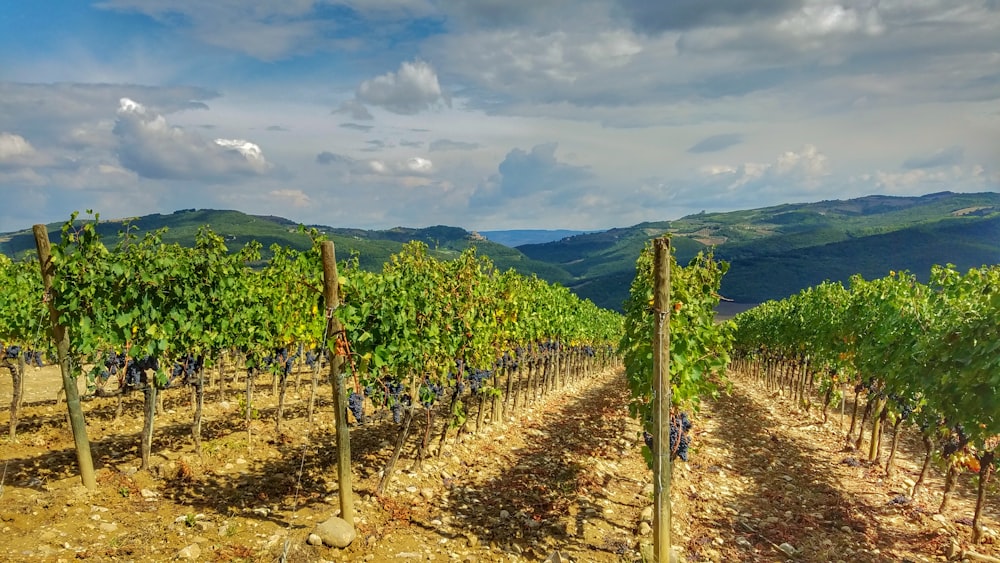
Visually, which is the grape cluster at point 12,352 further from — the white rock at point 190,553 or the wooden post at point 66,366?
the white rock at point 190,553

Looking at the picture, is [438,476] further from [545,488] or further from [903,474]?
[903,474]

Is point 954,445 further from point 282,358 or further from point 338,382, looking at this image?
point 282,358

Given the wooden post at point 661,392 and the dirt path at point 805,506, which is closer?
the wooden post at point 661,392

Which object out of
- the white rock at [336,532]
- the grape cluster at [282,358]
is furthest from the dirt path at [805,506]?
the grape cluster at [282,358]

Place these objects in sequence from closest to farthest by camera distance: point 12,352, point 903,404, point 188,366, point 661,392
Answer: point 661,392 → point 903,404 → point 188,366 → point 12,352

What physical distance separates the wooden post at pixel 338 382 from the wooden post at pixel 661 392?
4505mm

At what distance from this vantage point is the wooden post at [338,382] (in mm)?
7941

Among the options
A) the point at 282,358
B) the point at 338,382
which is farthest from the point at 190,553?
the point at 282,358

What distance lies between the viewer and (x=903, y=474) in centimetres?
1472

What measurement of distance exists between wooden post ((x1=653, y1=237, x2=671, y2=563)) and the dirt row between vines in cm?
124

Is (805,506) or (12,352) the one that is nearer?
(805,506)

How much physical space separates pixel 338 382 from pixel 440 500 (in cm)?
354

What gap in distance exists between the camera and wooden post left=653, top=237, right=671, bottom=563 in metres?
7.13

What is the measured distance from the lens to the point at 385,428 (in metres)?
14.8
